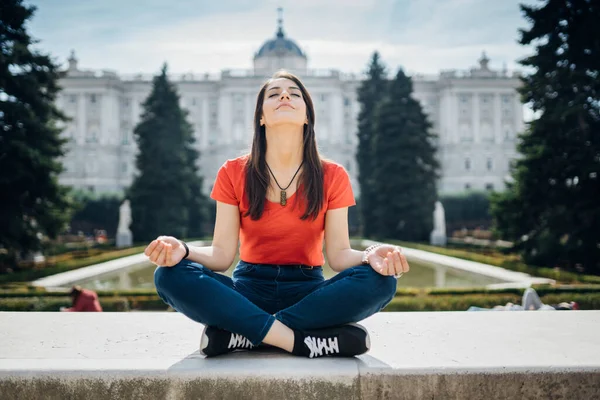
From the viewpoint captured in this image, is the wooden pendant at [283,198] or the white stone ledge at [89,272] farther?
the white stone ledge at [89,272]

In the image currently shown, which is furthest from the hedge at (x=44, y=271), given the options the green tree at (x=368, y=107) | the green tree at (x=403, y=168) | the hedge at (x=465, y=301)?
the green tree at (x=368, y=107)

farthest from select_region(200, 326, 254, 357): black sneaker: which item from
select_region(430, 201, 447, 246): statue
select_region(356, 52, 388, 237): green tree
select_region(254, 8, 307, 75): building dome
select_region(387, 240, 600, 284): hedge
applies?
select_region(254, 8, 307, 75): building dome

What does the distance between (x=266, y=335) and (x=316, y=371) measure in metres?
0.27

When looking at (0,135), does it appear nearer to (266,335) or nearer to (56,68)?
(56,68)

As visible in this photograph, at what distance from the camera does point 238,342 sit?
199 cm

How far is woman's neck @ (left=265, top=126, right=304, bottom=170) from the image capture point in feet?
8.00

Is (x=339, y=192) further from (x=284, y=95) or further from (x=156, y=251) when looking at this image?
(x=156, y=251)

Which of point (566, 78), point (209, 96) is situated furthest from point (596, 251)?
point (209, 96)

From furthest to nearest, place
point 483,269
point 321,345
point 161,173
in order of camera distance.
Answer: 1. point 161,173
2. point 483,269
3. point 321,345

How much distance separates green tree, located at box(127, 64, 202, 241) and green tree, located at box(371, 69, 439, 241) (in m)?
8.72

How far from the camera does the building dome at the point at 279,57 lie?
5128 cm

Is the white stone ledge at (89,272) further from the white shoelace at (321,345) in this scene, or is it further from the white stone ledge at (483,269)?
the white shoelace at (321,345)

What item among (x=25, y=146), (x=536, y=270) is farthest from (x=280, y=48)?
(x=536, y=270)

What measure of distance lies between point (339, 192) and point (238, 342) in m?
0.84
